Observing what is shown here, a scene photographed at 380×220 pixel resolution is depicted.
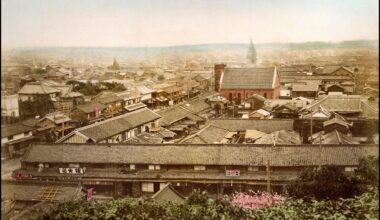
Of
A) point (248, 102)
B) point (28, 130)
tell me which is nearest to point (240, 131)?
point (248, 102)

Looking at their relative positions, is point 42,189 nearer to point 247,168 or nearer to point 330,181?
point 247,168

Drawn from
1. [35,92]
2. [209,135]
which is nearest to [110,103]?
[35,92]

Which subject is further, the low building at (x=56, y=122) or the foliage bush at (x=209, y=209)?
the low building at (x=56, y=122)

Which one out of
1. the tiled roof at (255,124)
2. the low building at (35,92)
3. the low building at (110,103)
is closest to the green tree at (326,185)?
the tiled roof at (255,124)

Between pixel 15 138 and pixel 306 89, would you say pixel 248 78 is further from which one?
pixel 15 138

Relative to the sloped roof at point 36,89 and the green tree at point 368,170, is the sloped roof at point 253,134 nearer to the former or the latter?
the green tree at point 368,170
